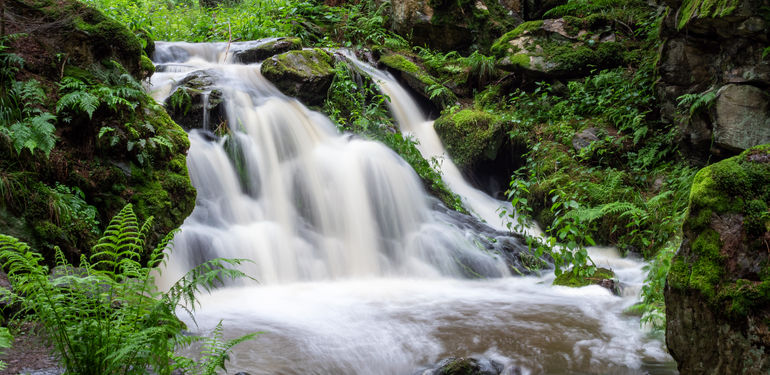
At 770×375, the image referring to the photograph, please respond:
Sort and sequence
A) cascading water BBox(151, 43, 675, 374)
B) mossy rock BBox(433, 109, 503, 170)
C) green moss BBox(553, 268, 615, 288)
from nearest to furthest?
cascading water BBox(151, 43, 675, 374) < green moss BBox(553, 268, 615, 288) < mossy rock BBox(433, 109, 503, 170)

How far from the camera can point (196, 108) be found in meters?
7.66

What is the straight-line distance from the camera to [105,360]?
2.04m

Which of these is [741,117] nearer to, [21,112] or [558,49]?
[558,49]

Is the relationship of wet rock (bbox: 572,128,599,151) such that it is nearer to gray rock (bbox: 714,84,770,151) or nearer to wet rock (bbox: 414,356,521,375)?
gray rock (bbox: 714,84,770,151)

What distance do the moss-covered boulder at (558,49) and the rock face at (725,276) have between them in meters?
7.21

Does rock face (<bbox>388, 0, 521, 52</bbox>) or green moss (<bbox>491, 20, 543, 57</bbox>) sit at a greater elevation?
rock face (<bbox>388, 0, 521, 52</bbox>)

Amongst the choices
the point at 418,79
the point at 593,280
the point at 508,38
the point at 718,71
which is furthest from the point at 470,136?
the point at 593,280

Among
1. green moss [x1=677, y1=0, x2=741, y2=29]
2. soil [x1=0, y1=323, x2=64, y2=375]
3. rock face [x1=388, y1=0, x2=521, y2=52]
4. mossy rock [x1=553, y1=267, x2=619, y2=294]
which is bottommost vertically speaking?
mossy rock [x1=553, y1=267, x2=619, y2=294]

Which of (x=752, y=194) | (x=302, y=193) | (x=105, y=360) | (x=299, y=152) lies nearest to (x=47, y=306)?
(x=105, y=360)

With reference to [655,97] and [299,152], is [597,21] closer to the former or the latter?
[655,97]

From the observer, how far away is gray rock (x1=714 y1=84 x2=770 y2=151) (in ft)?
18.7

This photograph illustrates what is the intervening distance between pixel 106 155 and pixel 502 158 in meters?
7.28

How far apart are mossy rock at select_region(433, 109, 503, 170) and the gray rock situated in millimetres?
3855

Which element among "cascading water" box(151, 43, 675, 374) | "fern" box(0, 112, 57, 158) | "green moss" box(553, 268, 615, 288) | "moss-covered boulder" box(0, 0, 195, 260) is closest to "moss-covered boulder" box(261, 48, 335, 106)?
"cascading water" box(151, 43, 675, 374)
